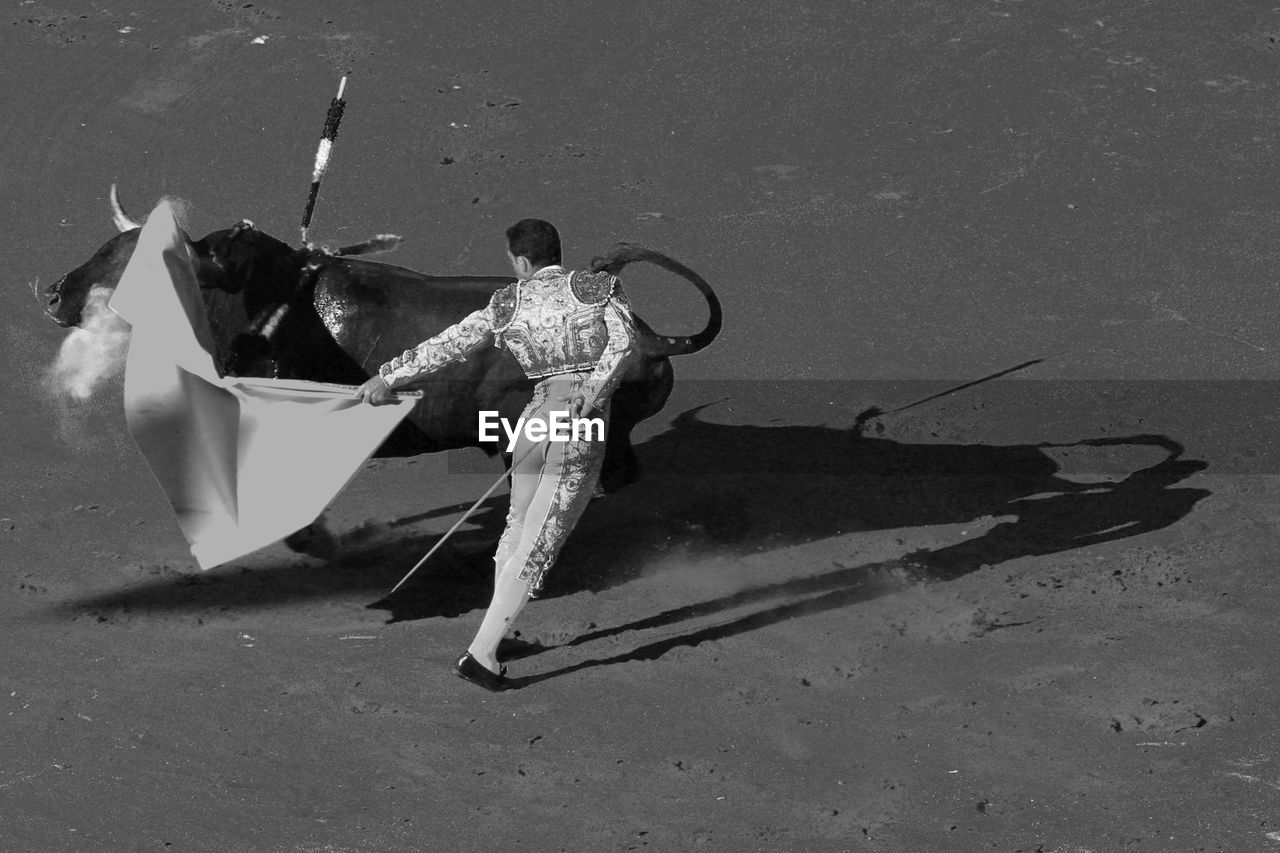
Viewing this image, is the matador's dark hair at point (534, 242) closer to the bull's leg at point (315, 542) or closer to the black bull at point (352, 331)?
the black bull at point (352, 331)

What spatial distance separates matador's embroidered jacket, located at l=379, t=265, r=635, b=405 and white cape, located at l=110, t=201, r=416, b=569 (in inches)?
25.5

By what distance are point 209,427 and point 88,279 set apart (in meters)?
1.17

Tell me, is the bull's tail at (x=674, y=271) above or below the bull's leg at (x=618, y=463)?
above

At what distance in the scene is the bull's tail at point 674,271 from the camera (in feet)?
30.1

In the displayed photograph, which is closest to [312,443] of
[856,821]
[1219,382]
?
[856,821]

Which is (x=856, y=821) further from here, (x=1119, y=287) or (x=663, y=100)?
(x=663, y=100)

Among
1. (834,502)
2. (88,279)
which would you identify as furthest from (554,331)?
(88,279)

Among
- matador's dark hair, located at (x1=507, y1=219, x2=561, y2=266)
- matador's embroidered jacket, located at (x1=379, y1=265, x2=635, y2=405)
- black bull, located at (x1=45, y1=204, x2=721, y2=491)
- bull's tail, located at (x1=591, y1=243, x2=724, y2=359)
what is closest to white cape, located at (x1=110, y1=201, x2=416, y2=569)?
black bull, located at (x1=45, y1=204, x2=721, y2=491)

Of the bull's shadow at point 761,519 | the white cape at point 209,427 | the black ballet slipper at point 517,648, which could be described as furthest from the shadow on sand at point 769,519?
the white cape at point 209,427

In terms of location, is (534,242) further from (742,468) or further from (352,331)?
(742,468)

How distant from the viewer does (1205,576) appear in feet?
32.4

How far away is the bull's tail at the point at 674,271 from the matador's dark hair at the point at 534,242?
338 millimetres

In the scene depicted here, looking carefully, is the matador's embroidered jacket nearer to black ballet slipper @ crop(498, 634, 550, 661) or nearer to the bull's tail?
the bull's tail

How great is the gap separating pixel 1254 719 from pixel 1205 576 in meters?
1.13
